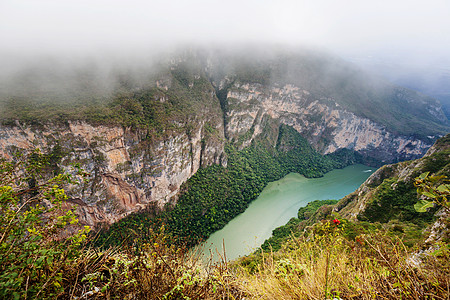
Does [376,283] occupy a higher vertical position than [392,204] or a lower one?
higher

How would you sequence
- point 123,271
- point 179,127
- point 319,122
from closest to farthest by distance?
point 123,271 → point 179,127 → point 319,122

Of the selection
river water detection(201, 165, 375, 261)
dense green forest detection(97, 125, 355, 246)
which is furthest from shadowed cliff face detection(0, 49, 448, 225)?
river water detection(201, 165, 375, 261)

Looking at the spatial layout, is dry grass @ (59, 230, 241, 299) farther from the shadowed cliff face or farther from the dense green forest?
the dense green forest

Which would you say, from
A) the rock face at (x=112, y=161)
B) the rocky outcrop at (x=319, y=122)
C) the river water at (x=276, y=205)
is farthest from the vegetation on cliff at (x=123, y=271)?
the rocky outcrop at (x=319, y=122)

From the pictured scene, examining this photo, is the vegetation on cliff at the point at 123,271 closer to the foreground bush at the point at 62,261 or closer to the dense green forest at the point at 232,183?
the foreground bush at the point at 62,261

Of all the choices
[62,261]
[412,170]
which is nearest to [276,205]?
[412,170]

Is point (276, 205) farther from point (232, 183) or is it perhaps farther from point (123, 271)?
point (123, 271)

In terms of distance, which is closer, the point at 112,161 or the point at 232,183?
the point at 112,161
